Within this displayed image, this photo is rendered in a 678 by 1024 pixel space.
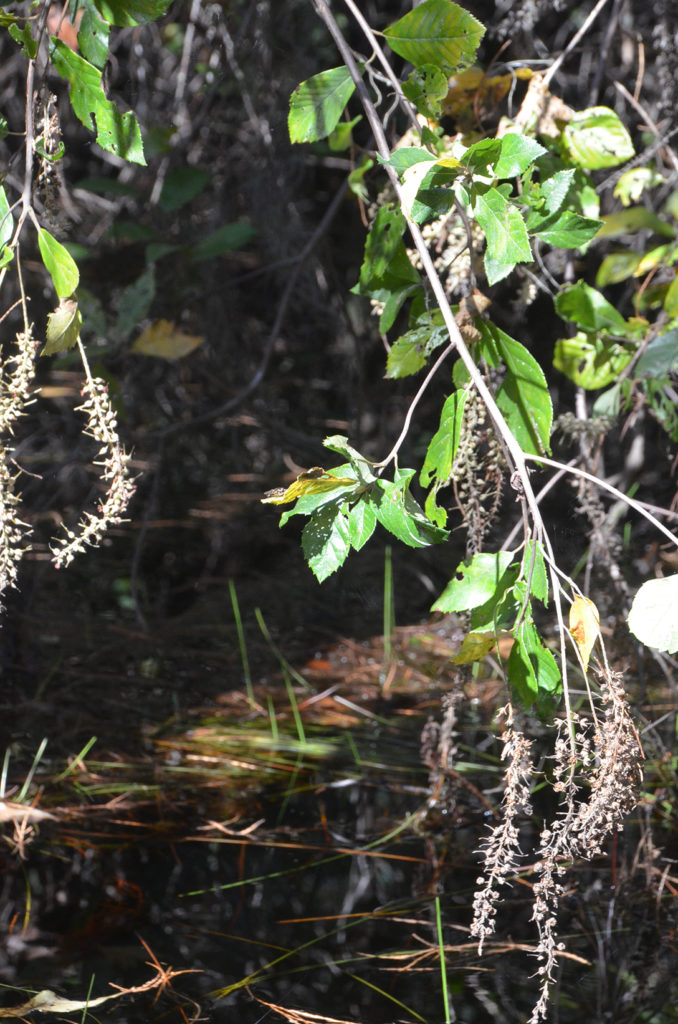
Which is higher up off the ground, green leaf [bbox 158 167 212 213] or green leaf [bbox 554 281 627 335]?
green leaf [bbox 158 167 212 213]

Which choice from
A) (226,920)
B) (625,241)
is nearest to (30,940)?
(226,920)

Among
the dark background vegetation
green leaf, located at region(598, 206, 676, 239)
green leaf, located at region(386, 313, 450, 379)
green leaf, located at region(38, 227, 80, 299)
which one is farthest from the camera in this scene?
green leaf, located at region(598, 206, 676, 239)

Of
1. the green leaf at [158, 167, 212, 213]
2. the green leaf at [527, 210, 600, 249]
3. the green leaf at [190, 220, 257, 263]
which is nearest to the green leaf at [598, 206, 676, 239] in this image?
the green leaf at [527, 210, 600, 249]

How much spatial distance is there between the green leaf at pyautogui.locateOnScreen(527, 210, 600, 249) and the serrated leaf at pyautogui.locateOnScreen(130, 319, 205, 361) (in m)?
1.13

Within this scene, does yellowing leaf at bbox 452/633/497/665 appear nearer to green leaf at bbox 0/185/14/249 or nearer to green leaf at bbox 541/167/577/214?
green leaf at bbox 541/167/577/214

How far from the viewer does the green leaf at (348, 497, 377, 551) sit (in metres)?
0.85

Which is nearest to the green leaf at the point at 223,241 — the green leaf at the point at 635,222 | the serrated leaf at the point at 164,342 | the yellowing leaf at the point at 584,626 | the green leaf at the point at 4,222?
the serrated leaf at the point at 164,342

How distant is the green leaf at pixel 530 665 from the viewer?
844 mm

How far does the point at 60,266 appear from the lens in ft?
2.98

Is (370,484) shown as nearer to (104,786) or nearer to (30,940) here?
(30,940)

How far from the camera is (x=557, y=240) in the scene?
994 mm

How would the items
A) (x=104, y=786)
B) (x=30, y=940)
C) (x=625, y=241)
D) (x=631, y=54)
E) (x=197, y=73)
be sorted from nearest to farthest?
(x=30, y=940), (x=104, y=786), (x=631, y=54), (x=625, y=241), (x=197, y=73)

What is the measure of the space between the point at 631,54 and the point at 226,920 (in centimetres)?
214

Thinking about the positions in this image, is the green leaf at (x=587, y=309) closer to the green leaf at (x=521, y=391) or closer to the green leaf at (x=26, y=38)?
the green leaf at (x=521, y=391)
